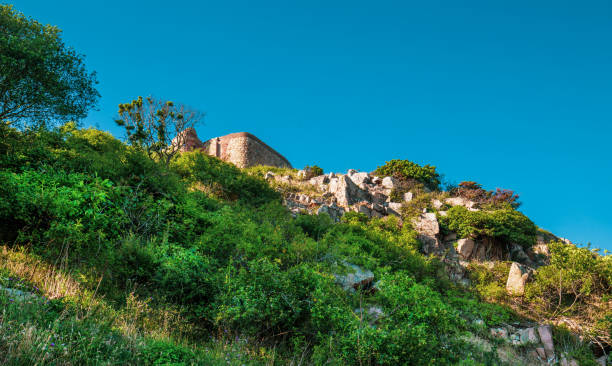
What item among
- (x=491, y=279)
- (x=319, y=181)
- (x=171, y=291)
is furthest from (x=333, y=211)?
(x=171, y=291)

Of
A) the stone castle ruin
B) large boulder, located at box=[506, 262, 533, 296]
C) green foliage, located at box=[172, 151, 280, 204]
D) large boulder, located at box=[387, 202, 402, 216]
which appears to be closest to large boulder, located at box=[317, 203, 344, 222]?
green foliage, located at box=[172, 151, 280, 204]

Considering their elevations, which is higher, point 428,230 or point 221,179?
point 221,179

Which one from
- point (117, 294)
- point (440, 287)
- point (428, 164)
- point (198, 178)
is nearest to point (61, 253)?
point (117, 294)

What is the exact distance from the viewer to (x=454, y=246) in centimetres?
1524

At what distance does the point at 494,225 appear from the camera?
1545 cm

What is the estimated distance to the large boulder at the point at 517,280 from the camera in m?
11.3

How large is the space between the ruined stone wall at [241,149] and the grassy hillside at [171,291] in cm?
1684

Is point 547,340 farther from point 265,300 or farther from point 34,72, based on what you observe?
point 34,72

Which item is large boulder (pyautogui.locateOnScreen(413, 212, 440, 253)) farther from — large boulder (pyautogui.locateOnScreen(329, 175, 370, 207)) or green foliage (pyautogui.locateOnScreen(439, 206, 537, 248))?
large boulder (pyautogui.locateOnScreen(329, 175, 370, 207))

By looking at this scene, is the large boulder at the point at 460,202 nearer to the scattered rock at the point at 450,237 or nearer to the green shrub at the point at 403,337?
the scattered rock at the point at 450,237

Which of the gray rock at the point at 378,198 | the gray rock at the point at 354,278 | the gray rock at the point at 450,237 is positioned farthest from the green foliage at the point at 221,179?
the gray rock at the point at 450,237

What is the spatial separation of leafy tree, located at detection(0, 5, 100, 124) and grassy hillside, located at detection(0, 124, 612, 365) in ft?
6.22

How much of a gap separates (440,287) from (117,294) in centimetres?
1026

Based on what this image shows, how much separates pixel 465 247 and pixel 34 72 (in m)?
18.8
